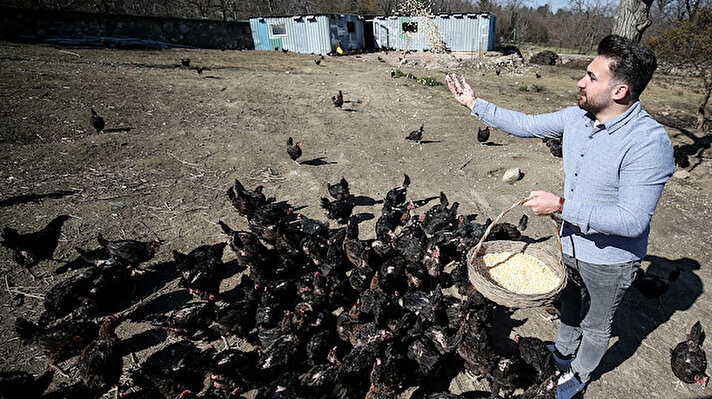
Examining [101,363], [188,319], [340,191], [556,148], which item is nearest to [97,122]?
[340,191]

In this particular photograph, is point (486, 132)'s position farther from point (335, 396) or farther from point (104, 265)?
point (104, 265)

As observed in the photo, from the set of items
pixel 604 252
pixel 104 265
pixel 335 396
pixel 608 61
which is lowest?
pixel 335 396

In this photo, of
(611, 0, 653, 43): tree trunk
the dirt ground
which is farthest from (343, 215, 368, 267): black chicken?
(611, 0, 653, 43): tree trunk

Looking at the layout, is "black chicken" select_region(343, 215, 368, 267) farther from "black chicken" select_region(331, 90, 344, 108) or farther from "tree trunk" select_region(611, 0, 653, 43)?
"tree trunk" select_region(611, 0, 653, 43)

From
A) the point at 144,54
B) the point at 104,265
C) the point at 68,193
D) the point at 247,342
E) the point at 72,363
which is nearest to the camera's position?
the point at 72,363

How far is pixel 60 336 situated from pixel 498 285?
5.61 metres

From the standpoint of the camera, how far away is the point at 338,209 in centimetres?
708

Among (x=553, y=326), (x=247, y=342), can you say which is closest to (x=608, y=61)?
(x=553, y=326)

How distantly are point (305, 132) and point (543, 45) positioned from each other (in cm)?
4849

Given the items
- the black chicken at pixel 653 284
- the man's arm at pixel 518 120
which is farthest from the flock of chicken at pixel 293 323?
the man's arm at pixel 518 120

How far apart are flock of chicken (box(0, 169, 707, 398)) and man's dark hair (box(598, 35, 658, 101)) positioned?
3007 millimetres

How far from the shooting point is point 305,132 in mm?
12000

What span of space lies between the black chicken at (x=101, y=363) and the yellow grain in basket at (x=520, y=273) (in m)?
4.86

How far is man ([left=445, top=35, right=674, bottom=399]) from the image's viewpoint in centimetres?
256
